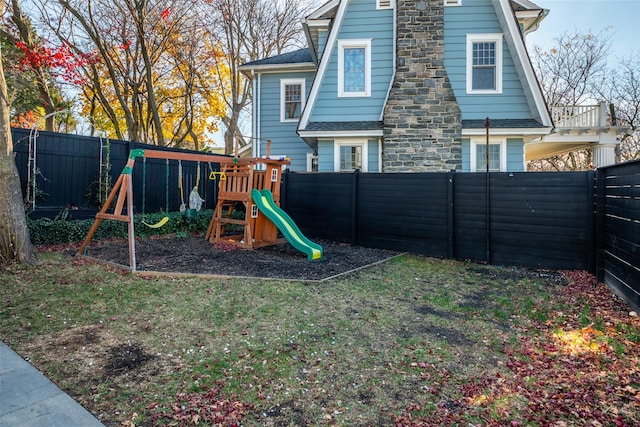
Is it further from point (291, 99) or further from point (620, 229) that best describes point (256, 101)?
point (620, 229)

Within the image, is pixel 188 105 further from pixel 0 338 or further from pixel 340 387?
pixel 340 387

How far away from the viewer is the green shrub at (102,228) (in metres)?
7.16

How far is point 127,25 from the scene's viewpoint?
1374 cm

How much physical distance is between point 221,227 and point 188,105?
12853mm

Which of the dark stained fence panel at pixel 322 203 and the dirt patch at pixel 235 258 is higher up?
the dark stained fence panel at pixel 322 203

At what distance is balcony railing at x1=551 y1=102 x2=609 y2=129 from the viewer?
1168cm

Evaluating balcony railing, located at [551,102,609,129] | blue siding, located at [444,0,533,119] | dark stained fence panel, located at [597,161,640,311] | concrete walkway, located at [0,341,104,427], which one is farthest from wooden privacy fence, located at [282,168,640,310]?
balcony railing, located at [551,102,609,129]

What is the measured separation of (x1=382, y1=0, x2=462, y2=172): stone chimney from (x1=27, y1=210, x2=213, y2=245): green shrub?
221 inches

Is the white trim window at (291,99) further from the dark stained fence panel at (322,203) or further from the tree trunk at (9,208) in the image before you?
the tree trunk at (9,208)

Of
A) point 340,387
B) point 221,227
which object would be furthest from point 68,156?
A: point 340,387

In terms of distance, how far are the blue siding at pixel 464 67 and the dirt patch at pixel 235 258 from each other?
513 cm

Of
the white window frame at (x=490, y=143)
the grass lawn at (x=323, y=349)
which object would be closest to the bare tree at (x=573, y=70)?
the white window frame at (x=490, y=143)

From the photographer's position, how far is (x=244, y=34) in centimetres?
1856

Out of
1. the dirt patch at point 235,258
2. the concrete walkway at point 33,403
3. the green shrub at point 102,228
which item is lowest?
the concrete walkway at point 33,403
